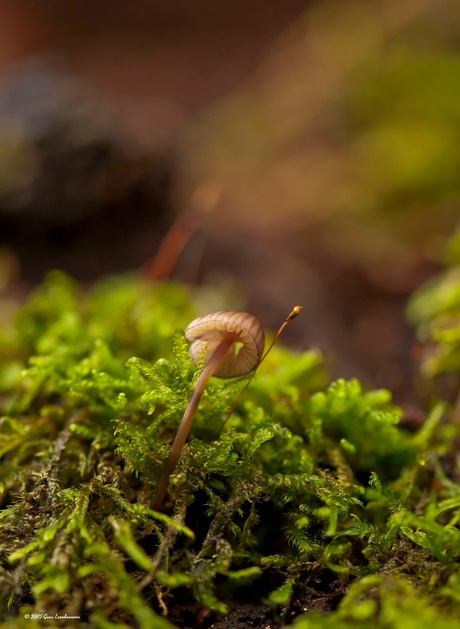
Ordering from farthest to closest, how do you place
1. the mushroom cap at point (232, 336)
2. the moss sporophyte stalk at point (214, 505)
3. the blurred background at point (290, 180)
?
1. the blurred background at point (290, 180)
2. the mushroom cap at point (232, 336)
3. the moss sporophyte stalk at point (214, 505)

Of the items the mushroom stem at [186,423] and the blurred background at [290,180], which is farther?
the blurred background at [290,180]

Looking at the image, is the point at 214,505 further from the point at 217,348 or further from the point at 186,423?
the point at 217,348

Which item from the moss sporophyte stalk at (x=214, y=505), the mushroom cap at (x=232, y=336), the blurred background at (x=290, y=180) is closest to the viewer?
the moss sporophyte stalk at (x=214, y=505)

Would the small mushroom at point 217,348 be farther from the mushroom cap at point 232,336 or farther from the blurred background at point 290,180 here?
the blurred background at point 290,180

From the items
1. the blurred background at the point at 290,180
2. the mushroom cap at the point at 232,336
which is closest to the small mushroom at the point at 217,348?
the mushroom cap at the point at 232,336

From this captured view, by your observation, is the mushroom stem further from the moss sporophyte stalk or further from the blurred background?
the blurred background

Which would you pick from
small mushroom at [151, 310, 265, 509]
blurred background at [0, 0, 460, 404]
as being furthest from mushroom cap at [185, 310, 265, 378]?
blurred background at [0, 0, 460, 404]

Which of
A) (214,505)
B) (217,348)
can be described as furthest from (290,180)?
(214,505)
